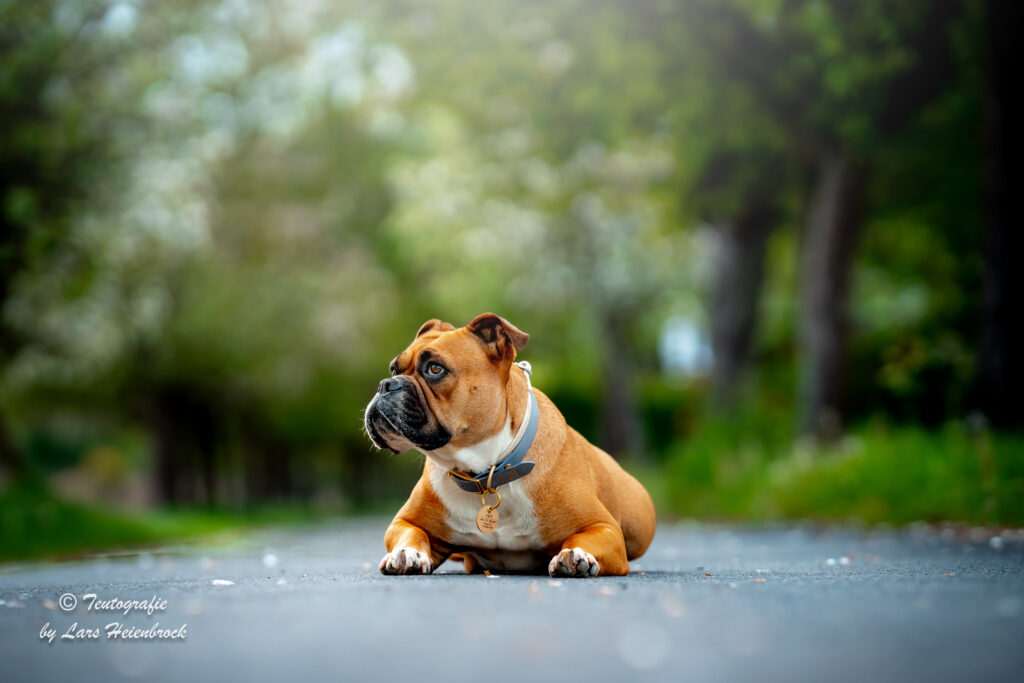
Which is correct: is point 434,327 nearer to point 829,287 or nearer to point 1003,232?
point 1003,232

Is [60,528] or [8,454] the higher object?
[8,454]

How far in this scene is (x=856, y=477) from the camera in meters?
10.5

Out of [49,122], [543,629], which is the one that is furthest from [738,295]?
[543,629]

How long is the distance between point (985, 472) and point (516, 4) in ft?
25.7

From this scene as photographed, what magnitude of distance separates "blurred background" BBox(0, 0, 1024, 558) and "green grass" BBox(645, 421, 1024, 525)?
0.14 ft

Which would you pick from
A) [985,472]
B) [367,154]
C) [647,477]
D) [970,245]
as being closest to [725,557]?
[985,472]

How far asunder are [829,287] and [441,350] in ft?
31.3

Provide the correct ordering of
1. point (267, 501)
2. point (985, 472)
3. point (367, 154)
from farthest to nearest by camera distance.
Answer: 1. point (267, 501)
2. point (367, 154)
3. point (985, 472)

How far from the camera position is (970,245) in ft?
47.8

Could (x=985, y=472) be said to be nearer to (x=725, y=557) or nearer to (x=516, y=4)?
(x=725, y=557)

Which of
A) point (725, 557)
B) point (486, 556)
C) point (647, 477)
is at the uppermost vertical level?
point (486, 556)

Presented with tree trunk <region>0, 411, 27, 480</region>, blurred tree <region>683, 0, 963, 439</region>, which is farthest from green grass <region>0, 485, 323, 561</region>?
blurred tree <region>683, 0, 963, 439</region>

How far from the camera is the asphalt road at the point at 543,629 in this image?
2.46 meters

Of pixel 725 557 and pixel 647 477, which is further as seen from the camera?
pixel 647 477
